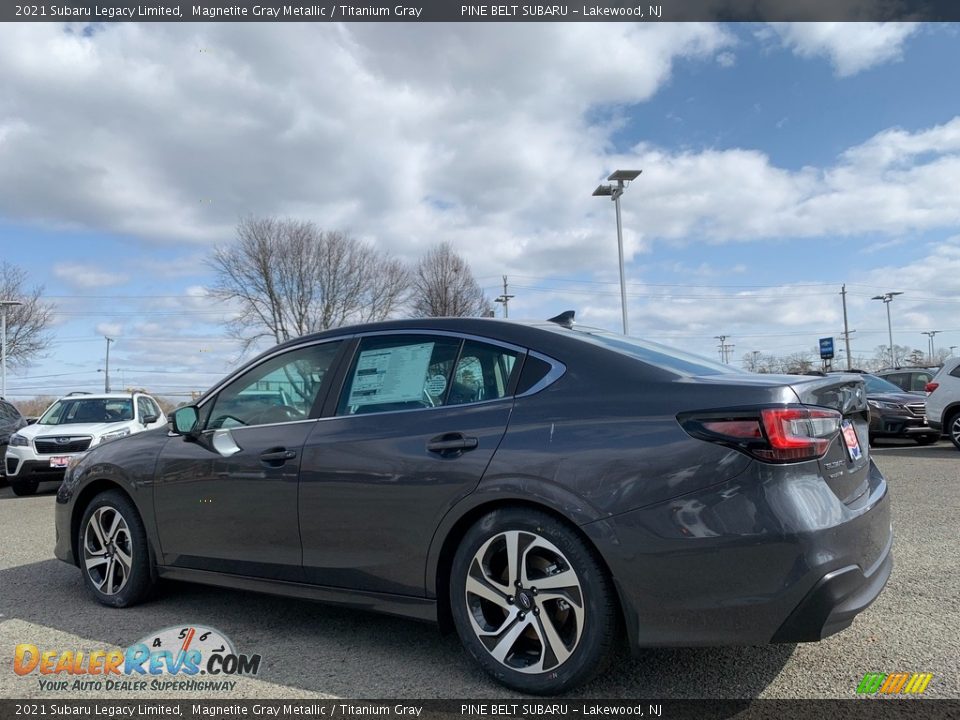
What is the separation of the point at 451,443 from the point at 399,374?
59cm

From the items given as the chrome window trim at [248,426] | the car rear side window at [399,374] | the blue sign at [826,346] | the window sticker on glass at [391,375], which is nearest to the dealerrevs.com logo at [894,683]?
the car rear side window at [399,374]

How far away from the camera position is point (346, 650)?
3.59 metres

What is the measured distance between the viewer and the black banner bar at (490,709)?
108 inches

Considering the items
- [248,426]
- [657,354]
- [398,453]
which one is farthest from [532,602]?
[248,426]

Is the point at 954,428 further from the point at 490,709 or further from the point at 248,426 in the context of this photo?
the point at 248,426

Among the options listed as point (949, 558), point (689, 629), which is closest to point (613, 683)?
point (689, 629)

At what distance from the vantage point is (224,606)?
4.38 metres

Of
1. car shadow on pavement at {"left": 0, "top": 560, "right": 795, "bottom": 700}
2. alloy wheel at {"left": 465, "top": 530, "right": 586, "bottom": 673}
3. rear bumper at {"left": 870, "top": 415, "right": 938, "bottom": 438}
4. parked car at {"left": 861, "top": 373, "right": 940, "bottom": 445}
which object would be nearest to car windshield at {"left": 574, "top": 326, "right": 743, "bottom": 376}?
alloy wheel at {"left": 465, "top": 530, "right": 586, "bottom": 673}

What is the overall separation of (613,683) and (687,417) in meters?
1.18

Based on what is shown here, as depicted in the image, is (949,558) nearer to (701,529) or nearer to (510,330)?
(701,529)

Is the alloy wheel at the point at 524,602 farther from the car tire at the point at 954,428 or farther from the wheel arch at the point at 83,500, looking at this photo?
the car tire at the point at 954,428

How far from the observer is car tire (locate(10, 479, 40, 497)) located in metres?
11.0

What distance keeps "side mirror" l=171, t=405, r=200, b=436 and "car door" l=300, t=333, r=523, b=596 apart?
3.25 feet

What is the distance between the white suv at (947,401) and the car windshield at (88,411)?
13.4m
